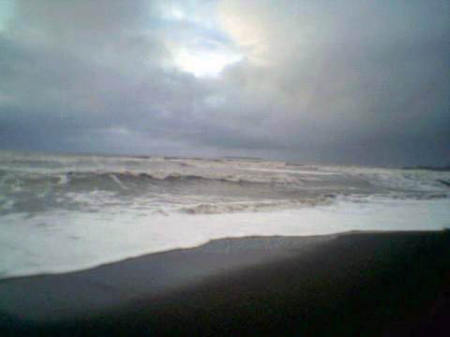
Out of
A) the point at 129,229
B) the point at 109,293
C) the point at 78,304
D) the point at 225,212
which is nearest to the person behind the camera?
the point at 78,304

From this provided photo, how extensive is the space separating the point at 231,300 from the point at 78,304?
6.09 feet

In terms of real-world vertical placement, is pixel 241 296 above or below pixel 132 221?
below

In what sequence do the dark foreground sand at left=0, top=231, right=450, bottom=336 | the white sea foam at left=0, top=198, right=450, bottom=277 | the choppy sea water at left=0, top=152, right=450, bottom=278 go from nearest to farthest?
the dark foreground sand at left=0, top=231, right=450, bottom=336
the white sea foam at left=0, top=198, right=450, bottom=277
the choppy sea water at left=0, top=152, right=450, bottom=278

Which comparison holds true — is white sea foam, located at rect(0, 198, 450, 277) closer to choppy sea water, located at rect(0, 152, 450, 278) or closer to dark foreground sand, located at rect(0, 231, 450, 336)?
choppy sea water, located at rect(0, 152, 450, 278)

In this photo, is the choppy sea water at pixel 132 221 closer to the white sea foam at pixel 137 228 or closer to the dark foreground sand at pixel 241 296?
the white sea foam at pixel 137 228

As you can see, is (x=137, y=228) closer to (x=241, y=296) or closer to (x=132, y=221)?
(x=132, y=221)

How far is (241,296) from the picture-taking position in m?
3.51

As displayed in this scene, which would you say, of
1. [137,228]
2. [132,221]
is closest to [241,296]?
[137,228]

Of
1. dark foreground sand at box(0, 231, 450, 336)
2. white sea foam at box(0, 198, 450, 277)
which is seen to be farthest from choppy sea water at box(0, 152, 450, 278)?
dark foreground sand at box(0, 231, 450, 336)

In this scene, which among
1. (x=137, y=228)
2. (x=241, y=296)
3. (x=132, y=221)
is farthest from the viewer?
(x=132, y=221)

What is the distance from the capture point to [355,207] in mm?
10250

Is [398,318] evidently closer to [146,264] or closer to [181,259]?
[181,259]

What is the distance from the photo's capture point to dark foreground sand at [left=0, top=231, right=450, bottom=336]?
2.89m

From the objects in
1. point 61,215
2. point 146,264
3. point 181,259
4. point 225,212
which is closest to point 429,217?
point 225,212
